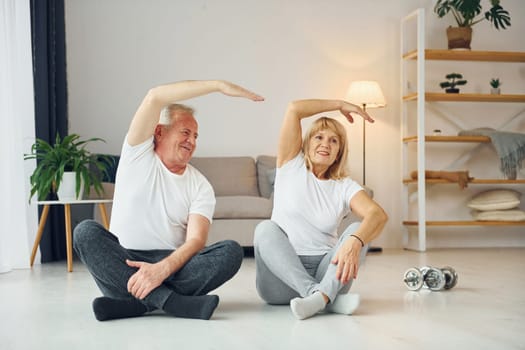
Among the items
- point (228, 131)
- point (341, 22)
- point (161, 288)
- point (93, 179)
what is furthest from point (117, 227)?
point (341, 22)

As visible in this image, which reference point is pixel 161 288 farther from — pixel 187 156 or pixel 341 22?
pixel 341 22

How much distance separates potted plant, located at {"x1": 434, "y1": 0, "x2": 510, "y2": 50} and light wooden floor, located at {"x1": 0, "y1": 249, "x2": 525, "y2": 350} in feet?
9.21

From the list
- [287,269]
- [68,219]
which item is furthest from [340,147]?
[68,219]

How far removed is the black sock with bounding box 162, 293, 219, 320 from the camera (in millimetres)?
2549

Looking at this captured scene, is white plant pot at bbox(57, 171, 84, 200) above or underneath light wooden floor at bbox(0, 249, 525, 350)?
above

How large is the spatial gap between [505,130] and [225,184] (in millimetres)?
2562

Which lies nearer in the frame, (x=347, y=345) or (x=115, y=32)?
(x=347, y=345)

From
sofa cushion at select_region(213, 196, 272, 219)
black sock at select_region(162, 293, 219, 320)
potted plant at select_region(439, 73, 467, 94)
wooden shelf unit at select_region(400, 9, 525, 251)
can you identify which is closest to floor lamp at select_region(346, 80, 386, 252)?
wooden shelf unit at select_region(400, 9, 525, 251)

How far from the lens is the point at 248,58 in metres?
6.20

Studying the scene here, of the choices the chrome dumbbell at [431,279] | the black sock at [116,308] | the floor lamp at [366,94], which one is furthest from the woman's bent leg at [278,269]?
the floor lamp at [366,94]

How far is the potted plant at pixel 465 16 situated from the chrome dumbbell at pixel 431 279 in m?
3.12

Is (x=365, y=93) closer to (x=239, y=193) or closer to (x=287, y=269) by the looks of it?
(x=239, y=193)

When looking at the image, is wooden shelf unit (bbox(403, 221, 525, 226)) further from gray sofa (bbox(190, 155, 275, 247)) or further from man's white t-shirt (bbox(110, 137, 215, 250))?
man's white t-shirt (bbox(110, 137, 215, 250))

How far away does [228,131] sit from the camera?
20.2ft
